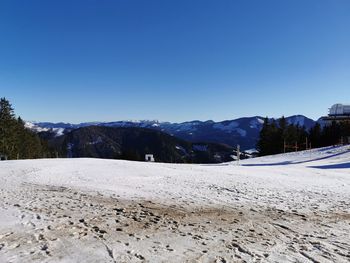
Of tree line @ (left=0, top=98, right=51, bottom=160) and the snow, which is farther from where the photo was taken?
tree line @ (left=0, top=98, right=51, bottom=160)

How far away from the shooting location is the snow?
6.79 m

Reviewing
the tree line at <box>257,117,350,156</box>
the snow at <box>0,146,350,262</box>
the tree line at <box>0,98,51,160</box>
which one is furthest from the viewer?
the tree line at <box>257,117,350,156</box>

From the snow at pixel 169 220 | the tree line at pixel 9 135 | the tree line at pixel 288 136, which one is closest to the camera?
the snow at pixel 169 220

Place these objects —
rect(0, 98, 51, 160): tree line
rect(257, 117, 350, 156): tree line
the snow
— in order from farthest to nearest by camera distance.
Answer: rect(257, 117, 350, 156): tree line < rect(0, 98, 51, 160): tree line < the snow

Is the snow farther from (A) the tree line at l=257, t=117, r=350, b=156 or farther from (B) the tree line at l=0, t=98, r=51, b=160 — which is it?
(A) the tree line at l=257, t=117, r=350, b=156

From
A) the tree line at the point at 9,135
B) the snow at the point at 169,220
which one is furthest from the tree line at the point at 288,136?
the snow at the point at 169,220

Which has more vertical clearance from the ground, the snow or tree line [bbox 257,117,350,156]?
tree line [bbox 257,117,350,156]

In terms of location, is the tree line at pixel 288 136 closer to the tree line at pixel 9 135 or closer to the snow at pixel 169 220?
the tree line at pixel 9 135

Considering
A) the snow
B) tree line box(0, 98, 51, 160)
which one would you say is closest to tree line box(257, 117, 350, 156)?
tree line box(0, 98, 51, 160)

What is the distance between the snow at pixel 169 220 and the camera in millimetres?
6789

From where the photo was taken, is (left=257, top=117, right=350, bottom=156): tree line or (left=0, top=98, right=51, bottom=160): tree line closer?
(left=0, top=98, right=51, bottom=160): tree line

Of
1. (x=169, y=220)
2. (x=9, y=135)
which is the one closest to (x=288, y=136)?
(x=9, y=135)

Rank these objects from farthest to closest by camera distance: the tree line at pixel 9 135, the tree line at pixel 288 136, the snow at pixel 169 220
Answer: the tree line at pixel 288 136 → the tree line at pixel 9 135 → the snow at pixel 169 220

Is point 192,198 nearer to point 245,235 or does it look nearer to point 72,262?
point 245,235
